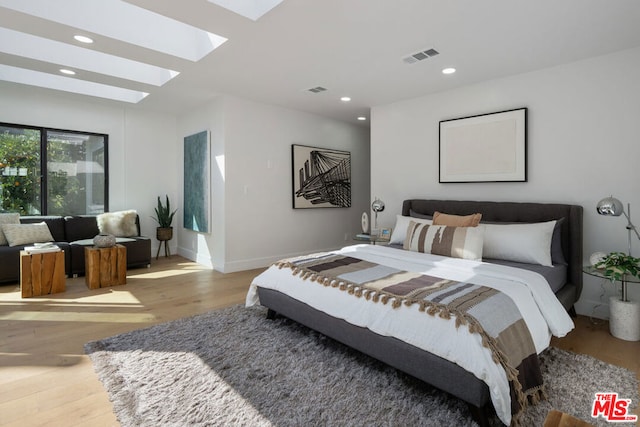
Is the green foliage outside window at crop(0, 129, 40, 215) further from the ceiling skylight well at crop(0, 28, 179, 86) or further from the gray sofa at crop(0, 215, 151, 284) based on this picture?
the ceiling skylight well at crop(0, 28, 179, 86)

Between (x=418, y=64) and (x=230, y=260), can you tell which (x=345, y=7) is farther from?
(x=230, y=260)

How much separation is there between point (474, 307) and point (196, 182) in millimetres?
4496

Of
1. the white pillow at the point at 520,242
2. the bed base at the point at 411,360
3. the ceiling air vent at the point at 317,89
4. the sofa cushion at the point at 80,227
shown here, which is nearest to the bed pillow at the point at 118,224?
the sofa cushion at the point at 80,227

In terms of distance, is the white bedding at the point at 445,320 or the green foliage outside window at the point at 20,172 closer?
the white bedding at the point at 445,320

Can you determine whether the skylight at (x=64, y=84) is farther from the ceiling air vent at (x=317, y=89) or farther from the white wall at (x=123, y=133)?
the ceiling air vent at (x=317, y=89)

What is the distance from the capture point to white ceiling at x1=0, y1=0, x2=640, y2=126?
2.34 m

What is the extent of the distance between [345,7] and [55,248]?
3853mm

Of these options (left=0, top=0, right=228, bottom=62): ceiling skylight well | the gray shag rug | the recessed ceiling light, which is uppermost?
(left=0, top=0, right=228, bottom=62): ceiling skylight well

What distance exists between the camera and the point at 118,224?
4965mm

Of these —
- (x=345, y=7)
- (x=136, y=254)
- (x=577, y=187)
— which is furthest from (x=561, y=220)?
(x=136, y=254)

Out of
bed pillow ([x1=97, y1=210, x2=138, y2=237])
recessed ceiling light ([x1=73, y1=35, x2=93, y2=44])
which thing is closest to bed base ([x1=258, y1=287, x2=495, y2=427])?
recessed ceiling light ([x1=73, y1=35, x2=93, y2=44])

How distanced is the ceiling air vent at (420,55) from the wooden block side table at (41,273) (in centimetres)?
416

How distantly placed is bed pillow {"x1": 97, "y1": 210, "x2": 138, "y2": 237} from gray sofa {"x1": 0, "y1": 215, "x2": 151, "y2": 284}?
0.27 feet

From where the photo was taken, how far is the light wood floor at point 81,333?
5.80 ft
